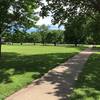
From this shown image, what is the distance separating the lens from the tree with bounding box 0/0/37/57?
2919 centimetres

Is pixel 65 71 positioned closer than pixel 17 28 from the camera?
Yes

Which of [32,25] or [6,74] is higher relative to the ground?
[32,25]

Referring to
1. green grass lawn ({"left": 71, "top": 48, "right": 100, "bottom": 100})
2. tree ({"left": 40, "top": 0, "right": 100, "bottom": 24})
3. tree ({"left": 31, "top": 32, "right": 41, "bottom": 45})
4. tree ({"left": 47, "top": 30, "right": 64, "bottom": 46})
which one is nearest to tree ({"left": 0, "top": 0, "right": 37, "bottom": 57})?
tree ({"left": 40, "top": 0, "right": 100, "bottom": 24})

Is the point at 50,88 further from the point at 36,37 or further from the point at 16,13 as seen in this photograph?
the point at 36,37

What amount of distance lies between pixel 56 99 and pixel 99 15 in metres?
20.1

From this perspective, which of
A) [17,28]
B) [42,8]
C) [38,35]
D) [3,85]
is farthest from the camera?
[38,35]

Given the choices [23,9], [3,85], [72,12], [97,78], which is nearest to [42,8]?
[72,12]

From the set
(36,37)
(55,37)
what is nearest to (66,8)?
(55,37)

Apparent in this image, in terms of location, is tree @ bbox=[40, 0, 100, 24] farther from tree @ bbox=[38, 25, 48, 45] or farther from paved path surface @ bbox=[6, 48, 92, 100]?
tree @ bbox=[38, 25, 48, 45]

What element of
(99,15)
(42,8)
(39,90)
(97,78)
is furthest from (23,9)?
(39,90)

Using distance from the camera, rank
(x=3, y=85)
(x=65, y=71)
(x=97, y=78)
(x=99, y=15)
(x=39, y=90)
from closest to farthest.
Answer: (x=39, y=90)
(x=3, y=85)
(x=97, y=78)
(x=65, y=71)
(x=99, y=15)

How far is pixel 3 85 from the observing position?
13070mm

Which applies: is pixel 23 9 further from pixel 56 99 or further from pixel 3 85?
pixel 56 99

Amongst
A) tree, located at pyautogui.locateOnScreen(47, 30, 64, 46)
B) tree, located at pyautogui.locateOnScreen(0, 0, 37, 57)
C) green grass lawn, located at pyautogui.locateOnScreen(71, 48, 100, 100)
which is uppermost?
tree, located at pyautogui.locateOnScreen(0, 0, 37, 57)
